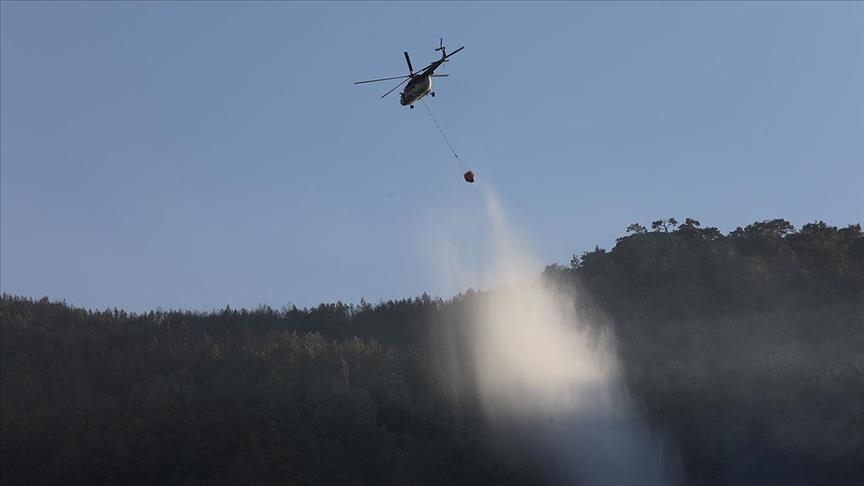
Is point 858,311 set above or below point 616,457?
above

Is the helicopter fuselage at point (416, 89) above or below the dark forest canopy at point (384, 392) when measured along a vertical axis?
above

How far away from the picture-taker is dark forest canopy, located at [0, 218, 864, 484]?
36406 mm

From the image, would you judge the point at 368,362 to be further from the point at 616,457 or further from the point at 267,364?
the point at 616,457

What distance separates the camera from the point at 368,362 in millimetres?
45438

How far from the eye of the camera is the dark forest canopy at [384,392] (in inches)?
1433

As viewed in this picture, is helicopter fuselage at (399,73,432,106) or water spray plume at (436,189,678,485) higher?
helicopter fuselage at (399,73,432,106)

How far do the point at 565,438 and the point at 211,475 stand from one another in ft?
45.4

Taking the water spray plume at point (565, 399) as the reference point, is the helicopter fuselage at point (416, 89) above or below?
above

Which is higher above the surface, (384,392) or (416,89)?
(416,89)

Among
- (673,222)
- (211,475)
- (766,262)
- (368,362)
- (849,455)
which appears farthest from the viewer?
(673,222)

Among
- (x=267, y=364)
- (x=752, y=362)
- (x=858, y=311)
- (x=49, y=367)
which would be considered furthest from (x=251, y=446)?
(x=858, y=311)

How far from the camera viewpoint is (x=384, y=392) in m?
41.9

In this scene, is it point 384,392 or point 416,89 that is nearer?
point 416,89

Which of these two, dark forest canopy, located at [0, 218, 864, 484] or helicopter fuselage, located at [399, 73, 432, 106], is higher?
helicopter fuselage, located at [399, 73, 432, 106]
